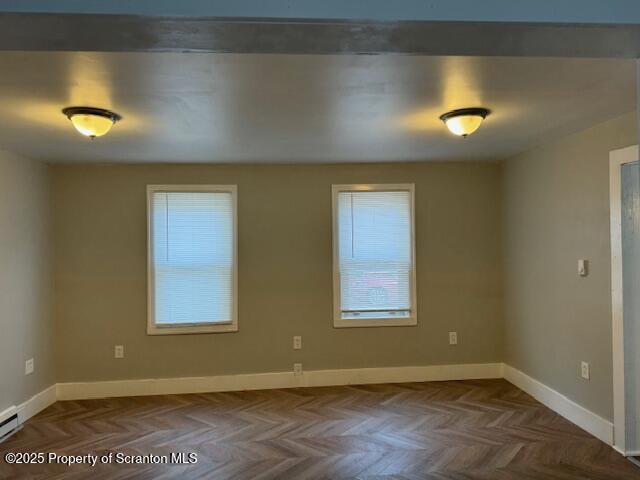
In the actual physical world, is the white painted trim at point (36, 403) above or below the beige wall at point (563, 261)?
below

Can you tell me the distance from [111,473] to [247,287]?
2111 mm

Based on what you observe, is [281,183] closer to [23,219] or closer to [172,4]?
[23,219]

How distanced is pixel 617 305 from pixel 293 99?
2.57 metres

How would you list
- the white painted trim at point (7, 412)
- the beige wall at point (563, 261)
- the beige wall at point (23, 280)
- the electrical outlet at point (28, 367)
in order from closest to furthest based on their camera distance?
the beige wall at point (563, 261) < the white painted trim at point (7, 412) < the beige wall at point (23, 280) < the electrical outlet at point (28, 367)

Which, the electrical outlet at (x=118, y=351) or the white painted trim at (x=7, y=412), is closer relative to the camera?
the white painted trim at (x=7, y=412)

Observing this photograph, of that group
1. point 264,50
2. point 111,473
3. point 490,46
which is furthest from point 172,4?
point 111,473

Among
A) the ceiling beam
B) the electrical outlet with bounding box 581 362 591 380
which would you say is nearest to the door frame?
the electrical outlet with bounding box 581 362 591 380

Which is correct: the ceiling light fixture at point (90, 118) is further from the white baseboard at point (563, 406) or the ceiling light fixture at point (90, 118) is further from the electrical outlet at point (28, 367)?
the white baseboard at point (563, 406)

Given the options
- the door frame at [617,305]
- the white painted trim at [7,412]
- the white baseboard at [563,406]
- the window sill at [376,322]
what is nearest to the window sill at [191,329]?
the window sill at [376,322]

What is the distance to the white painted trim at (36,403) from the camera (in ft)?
12.9

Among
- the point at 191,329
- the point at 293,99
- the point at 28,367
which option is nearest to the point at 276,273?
the point at 191,329

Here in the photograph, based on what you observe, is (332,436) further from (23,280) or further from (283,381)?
(23,280)

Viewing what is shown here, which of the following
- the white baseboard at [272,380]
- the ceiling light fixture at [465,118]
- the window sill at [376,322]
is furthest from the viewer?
the window sill at [376,322]

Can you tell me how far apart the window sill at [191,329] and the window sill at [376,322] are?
3.52 ft
